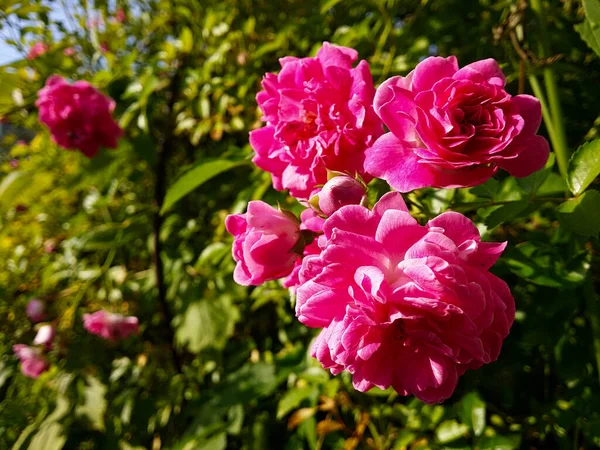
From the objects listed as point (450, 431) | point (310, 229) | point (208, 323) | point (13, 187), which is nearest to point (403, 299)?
point (310, 229)

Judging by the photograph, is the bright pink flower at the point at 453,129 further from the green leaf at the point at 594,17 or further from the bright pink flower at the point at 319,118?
the green leaf at the point at 594,17

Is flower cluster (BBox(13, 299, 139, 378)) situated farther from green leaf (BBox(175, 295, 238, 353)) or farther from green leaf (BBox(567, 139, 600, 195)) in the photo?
green leaf (BBox(567, 139, 600, 195))

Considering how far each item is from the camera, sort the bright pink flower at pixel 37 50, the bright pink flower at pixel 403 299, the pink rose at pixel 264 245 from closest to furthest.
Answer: the bright pink flower at pixel 403 299, the pink rose at pixel 264 245, the bright pink flower at pixel 37 50

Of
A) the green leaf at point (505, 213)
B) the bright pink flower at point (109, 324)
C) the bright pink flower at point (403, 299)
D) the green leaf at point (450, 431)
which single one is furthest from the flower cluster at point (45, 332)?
the green leaf at point (505, 213)

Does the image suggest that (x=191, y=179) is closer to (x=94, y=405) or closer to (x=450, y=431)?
(x=450, y=431)

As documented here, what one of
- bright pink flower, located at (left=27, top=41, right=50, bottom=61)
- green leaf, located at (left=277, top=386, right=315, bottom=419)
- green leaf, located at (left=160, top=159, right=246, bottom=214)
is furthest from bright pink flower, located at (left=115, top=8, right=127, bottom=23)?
green leaf, located at (left=277, top=386, right=315, bottom=419)

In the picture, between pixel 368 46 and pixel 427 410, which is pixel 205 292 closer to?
pixel 427 410

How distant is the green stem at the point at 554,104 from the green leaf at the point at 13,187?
175 cm

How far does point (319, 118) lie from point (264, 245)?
7.6 inches

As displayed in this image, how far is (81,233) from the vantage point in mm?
1698

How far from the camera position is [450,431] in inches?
36.3

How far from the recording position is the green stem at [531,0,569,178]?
70 cm

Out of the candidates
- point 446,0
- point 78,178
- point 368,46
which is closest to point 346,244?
point 368,46

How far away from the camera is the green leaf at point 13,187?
1.67 metres
